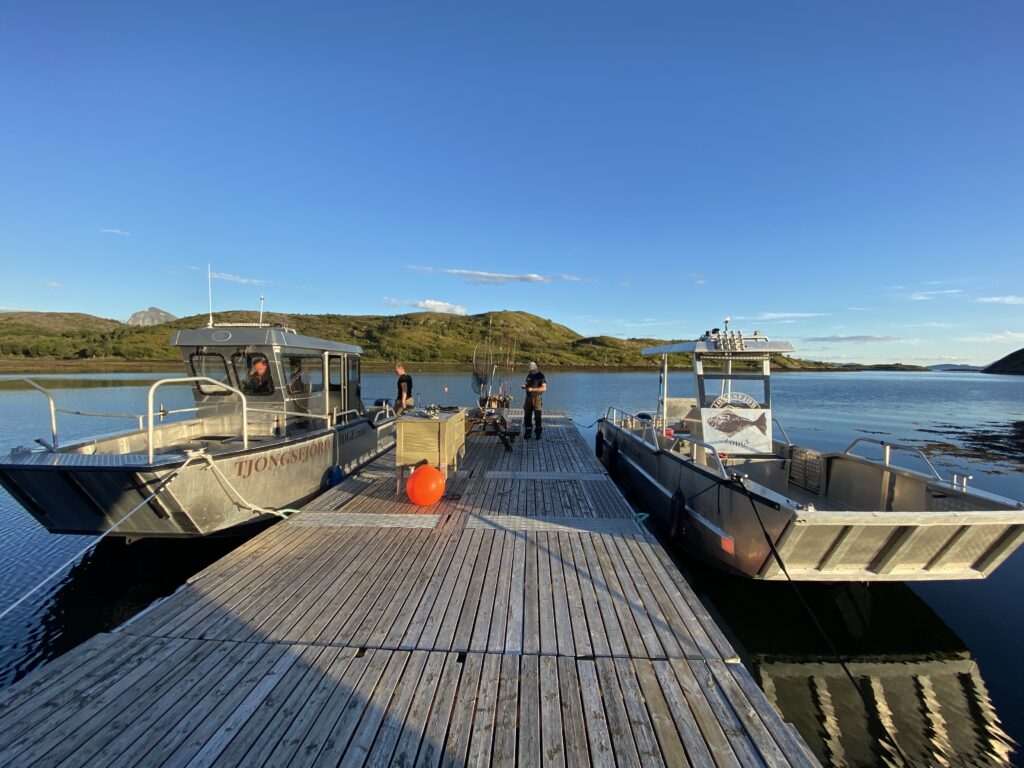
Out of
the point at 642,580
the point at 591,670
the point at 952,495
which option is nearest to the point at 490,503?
the point at 642,580

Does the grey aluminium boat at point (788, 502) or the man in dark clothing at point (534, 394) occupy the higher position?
the man in dark clothing at point (534, 394)

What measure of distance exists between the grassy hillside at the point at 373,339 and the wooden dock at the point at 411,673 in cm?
3182

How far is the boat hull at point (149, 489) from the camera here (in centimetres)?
576

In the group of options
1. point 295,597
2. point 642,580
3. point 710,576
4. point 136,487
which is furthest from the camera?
point 710,576

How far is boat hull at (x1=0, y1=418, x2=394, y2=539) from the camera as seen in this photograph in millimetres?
5762

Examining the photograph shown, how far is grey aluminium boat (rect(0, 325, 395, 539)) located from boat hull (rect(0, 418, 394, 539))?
15 mm

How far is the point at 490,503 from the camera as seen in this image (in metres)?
7.13

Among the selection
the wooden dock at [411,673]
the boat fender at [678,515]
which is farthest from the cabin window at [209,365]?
the boat fender at [678,515]

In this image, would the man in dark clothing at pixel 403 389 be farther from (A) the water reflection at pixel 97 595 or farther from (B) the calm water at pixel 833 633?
(B) the calm water at pixel 833 633

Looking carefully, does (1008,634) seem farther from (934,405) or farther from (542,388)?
(934,405)

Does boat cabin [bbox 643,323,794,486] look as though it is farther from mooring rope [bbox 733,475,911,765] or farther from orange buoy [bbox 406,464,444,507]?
orange buoy [bbox 406,464,444,507]

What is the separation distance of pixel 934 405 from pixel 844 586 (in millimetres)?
37781

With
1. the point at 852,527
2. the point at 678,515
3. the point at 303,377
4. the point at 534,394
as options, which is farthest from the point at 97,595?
the point at 852,527

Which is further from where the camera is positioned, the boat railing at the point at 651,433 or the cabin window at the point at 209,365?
the cabin window at the point at 209,365
